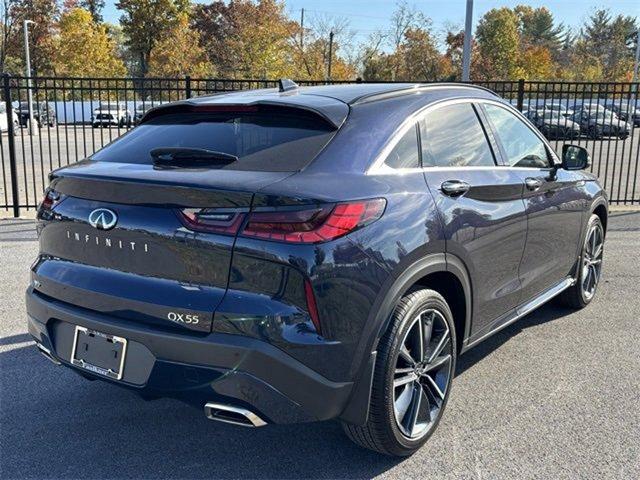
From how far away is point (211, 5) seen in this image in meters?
60.1

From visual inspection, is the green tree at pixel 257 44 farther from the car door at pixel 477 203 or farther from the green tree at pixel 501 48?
the car door at pixel 477 203

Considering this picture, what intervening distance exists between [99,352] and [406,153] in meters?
1.72

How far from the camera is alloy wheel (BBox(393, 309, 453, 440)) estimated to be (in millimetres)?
2990

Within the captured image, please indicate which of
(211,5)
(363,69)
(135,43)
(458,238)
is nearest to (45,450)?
(458,238)

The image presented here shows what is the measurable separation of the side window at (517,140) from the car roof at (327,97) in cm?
33

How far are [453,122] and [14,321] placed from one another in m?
3.58

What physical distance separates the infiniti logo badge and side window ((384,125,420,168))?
1.26 meters

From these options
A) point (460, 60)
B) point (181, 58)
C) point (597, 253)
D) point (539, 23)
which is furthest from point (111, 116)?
point (539, 23)

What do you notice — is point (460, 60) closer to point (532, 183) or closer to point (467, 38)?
point (467, 38)

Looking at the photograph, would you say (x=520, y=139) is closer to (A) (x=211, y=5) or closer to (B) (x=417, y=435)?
(B) (x=417, y=435)

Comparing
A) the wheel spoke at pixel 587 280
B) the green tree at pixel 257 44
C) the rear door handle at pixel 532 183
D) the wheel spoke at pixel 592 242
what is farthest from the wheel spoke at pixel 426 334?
the green tree at pixel 257 44

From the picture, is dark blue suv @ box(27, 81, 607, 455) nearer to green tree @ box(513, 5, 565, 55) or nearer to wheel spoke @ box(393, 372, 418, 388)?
wheel spoke @ box(393, 372, 418, 388)

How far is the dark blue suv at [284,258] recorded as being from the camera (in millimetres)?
2496

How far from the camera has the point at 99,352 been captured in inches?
109
